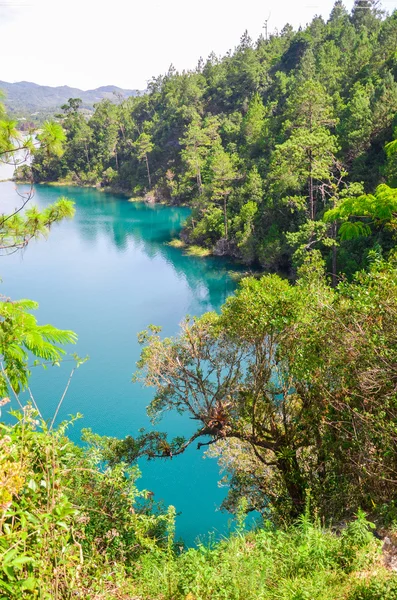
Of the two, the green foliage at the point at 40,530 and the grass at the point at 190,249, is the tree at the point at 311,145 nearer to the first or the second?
the grass at the point at 190,249

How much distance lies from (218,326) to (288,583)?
17.0 feet

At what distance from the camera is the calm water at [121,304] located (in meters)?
11.5

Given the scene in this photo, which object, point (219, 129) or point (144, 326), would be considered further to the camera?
point (219, 129)

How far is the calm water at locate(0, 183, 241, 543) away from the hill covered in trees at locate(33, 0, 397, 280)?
424 cm

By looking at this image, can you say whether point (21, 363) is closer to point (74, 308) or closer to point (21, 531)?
point (21, 531)

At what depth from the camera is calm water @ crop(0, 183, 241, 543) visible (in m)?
11.5

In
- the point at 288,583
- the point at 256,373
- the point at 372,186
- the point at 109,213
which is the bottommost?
the point at 288,583

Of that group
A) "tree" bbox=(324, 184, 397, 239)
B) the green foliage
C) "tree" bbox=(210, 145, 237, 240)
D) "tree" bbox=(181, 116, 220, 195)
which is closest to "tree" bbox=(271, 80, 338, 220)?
"tree" bbox=(210, 145, 237, 240)

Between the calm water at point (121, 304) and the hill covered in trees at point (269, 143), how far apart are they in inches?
167

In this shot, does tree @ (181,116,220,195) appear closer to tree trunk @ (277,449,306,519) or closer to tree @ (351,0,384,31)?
tree @ (351,0,384,31)

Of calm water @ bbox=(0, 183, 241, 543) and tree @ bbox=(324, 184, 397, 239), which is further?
calm water @ bbox=(0, 183, 241, 543)

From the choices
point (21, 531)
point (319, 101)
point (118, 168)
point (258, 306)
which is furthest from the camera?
point (118, 168)

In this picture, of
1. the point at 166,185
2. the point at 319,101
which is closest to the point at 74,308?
the point at 319,101

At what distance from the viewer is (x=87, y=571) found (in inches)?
142
